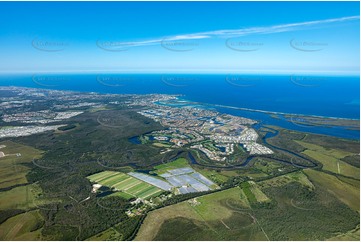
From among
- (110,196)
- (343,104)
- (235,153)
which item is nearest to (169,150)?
(235,153)

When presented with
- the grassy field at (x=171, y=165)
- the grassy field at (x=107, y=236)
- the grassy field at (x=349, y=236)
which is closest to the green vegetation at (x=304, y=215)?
the grassy field at (x=349, y=236)

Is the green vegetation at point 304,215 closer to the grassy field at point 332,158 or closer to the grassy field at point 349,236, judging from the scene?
the grassy field at point 349,236

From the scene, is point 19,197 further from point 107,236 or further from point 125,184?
point 107,236

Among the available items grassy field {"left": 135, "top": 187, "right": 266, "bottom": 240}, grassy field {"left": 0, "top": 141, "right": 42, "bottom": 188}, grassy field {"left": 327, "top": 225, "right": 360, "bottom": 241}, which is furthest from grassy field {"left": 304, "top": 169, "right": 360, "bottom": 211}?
grassy field {"left": 0, "top": 141, "right": 42, "bottom": 188}

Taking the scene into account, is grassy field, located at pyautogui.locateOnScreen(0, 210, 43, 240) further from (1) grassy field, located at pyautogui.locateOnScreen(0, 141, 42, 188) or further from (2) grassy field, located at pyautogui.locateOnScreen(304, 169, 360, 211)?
(2) grassy field, located at pyautogui.locateOnScreen(304, 169, 360, 211)

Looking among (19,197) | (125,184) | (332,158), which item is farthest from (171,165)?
(332,158)

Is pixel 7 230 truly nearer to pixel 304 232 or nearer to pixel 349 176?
pixel 304 232
